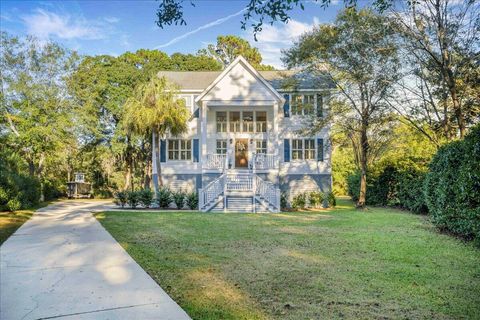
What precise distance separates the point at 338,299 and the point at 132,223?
847 centimetres

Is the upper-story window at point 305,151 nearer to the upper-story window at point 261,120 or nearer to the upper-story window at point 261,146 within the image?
the upper-story window at point 261,146

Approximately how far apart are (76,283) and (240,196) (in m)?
12.7

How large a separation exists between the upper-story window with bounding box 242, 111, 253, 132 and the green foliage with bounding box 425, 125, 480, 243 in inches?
512

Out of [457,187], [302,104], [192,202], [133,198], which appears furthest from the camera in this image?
[302,104]

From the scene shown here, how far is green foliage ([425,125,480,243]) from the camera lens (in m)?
7.01

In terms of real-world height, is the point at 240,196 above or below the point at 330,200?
above

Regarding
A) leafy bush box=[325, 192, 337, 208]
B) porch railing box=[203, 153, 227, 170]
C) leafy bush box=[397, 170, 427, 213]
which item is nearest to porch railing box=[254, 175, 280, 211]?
porch railing box=[203, 153, 227, 170]

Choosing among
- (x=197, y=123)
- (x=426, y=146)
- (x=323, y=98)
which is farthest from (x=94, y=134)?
(x=426, y=146)

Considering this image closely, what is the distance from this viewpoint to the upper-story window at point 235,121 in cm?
2173

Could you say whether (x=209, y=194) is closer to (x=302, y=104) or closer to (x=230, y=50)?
(x=302, y=104)

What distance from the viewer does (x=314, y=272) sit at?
5262 millimetres

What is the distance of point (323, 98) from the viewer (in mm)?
19516

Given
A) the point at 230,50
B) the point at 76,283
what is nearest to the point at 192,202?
the point at 76,283

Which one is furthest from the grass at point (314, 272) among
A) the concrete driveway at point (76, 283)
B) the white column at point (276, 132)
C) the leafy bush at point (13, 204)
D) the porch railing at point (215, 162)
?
the white column at point (276, 132)
